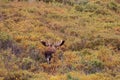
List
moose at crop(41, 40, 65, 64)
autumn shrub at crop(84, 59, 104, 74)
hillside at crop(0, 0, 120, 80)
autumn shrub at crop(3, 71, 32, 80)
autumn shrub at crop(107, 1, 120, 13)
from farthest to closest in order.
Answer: autumn shrub at crop(107, 1, 120, 13) < moose at crop(41, 40, 65, 64) < autumn shrub at crop(84, 59, 104, 74) < hillside at crop(0, 0, 120, 80) < autumn shrub at crop(3, 71, 32, 80)

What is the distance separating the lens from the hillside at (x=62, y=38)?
10477 mm

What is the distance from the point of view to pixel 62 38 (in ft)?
46.1

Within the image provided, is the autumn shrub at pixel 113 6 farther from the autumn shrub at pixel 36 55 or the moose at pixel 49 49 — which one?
the autumn shrub at pixel 36 55

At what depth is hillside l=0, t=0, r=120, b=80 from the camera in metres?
10.5

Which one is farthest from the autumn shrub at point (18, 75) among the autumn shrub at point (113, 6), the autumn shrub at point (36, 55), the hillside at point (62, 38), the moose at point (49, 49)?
the autumn shrub at point (113, 6)

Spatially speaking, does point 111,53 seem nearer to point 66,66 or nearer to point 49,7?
point 66,66

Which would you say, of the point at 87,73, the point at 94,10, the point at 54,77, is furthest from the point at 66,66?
the point at 94,10

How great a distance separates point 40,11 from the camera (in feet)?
54.8

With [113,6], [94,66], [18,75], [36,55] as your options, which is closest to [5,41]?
[36,55]

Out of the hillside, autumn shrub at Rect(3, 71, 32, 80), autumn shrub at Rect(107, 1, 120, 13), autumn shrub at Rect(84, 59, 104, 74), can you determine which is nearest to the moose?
the hillside

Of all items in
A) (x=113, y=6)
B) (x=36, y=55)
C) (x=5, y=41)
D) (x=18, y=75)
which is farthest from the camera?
(x=113, y=6)

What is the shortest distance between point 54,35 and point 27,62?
138 inches

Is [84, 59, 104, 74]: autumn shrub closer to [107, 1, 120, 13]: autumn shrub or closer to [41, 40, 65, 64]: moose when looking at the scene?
[41, 40, 65, 64]: moose

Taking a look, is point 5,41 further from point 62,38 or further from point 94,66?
point 94,66
